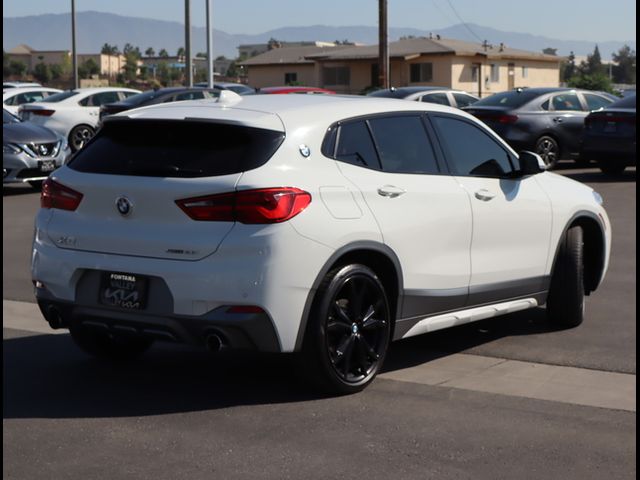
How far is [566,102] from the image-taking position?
22.4 m

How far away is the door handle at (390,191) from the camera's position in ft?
22.6

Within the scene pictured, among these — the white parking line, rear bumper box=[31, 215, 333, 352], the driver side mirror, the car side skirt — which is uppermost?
the driver side mirror

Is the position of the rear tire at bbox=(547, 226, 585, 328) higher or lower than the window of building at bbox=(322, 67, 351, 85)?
lower

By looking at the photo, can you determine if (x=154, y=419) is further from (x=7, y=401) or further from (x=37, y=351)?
(x=37, y=351)

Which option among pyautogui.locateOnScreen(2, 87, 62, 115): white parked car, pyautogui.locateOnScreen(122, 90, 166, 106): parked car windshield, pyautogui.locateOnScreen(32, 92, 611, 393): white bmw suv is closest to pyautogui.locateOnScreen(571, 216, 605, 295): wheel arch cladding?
pyautogui.locateOnScreen(32, 92, 611, 393): white bmw suv

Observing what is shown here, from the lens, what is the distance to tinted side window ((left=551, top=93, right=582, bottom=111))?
22219 mm

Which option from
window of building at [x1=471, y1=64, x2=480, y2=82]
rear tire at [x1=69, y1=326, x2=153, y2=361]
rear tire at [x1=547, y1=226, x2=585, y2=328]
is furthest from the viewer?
window of building at [x1=471, y1=64, x2=480, y2=82]

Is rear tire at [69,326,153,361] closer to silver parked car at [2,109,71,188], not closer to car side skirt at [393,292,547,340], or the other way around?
car side skirt at [393,292,547,340]

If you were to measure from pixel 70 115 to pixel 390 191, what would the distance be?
2027cm

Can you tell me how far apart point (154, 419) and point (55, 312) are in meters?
1.01

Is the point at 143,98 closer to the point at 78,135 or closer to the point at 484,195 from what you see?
the point at 78,135

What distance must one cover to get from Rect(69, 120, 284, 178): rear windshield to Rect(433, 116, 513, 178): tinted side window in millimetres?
1581

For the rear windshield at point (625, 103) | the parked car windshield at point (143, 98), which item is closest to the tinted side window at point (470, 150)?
the rear windshield at point (625, 103)

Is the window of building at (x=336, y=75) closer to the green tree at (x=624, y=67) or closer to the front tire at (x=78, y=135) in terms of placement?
the front tire at (x=78, y=135)
